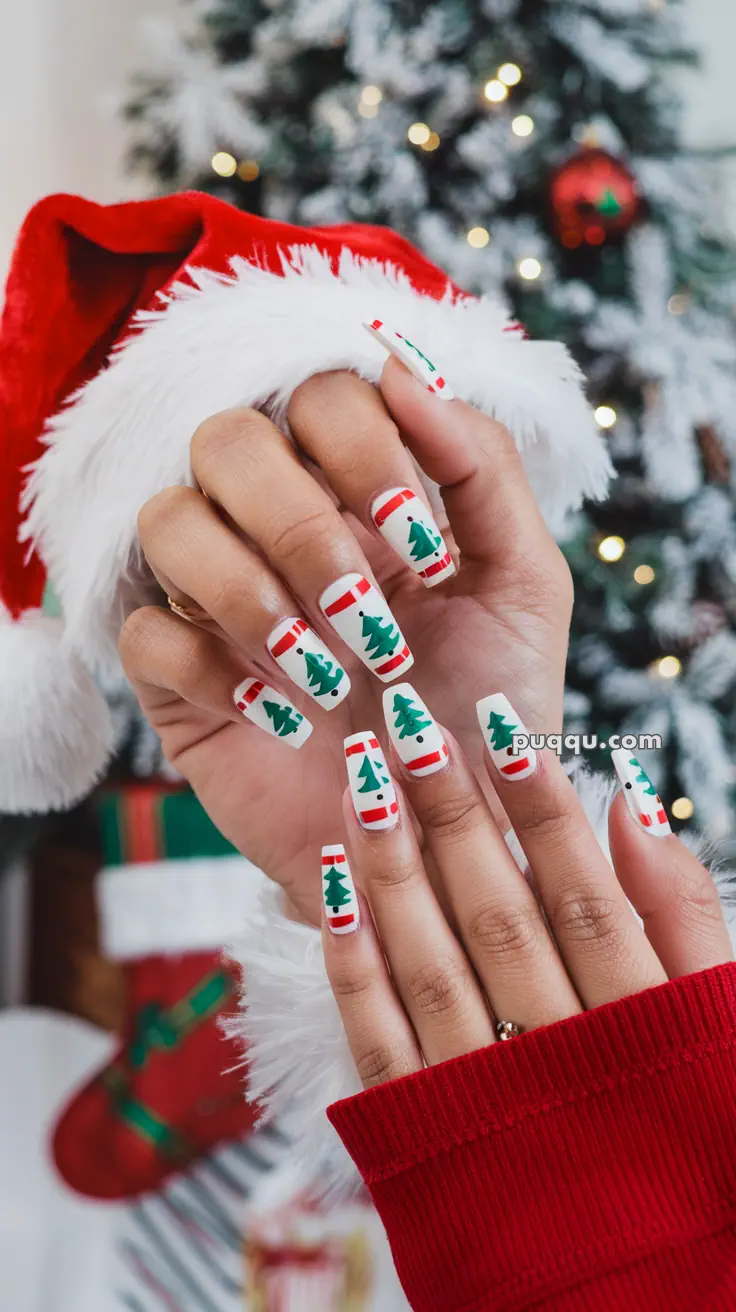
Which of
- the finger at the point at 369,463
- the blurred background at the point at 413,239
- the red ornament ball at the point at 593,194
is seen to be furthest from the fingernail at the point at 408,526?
the red ornament ball at the point at 593,194

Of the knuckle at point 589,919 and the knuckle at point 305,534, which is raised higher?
the knuckle at point 305,534

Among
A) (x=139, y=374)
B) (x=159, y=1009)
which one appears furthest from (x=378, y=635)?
(x=159, y=1009)

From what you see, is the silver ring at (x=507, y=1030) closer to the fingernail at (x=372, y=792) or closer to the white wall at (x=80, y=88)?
the fingernail at (x=372, y=792)

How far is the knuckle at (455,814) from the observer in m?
0.45

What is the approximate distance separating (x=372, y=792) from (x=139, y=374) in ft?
0.94

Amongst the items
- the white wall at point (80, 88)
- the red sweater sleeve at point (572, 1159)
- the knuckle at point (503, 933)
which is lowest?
the red sweater sleeve at point (572, 1159)

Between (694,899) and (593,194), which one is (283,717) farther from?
(593,194)

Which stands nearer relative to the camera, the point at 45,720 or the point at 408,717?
the point at 408,717

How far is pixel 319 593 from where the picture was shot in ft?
1.46

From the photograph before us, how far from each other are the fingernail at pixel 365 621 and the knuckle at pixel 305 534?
0.8 inches

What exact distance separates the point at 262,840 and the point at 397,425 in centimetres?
30

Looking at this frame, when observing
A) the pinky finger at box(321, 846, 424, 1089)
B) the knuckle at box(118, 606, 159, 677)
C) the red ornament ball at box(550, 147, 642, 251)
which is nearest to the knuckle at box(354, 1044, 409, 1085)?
the pinky finger at box(321, 846, 424, 1089)

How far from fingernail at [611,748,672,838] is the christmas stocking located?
0.81 m

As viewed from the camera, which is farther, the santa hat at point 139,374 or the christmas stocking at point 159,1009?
the christmas stocking at point 159,1009
